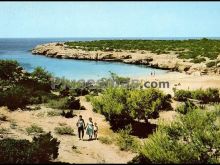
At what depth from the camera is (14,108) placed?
81.4ft

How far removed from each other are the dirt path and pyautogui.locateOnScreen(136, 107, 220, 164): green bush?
2425mm

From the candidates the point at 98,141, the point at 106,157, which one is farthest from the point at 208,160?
the point at 98,141

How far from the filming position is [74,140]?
730 inches

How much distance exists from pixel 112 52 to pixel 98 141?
51090mm

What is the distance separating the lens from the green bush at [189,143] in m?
12.7

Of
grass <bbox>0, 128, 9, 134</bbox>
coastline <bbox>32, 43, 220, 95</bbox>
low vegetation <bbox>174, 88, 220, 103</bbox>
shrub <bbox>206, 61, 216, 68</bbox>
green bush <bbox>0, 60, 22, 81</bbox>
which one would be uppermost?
green bush <bbox>0, 60, 22, 81</bbox>

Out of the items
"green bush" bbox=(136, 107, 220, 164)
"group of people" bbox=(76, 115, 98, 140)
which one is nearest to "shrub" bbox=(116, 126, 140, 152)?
"group of people" bbox=(76, 115, 98, 140)

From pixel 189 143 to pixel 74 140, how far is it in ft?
21.9

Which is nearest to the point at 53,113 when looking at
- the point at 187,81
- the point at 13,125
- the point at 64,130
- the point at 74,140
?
the point at 13,125

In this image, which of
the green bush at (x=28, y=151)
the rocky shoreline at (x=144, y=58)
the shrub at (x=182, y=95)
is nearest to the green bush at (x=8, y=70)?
the shrub at (x=182, y=95)

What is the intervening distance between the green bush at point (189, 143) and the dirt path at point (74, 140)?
242cm

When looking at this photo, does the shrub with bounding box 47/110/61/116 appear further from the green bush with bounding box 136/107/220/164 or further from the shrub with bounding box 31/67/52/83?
the green bush with bounding box 136/107/220/164

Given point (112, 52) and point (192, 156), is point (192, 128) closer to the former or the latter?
point (192, 156)

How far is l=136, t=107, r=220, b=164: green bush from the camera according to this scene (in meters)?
12.7
